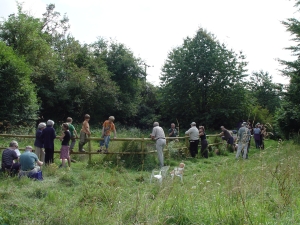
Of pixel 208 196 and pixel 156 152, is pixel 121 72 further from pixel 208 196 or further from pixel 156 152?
pixel 208 196

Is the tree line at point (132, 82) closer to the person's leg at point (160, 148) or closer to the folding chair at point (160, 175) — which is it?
the person's leg at point (160, 148)

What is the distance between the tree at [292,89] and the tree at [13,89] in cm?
1505

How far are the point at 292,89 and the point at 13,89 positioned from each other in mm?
15917

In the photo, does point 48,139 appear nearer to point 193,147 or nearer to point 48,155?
point 48,155

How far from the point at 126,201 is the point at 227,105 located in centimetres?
3001

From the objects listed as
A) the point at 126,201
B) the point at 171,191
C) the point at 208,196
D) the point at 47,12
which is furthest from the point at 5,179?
the point at 47,12

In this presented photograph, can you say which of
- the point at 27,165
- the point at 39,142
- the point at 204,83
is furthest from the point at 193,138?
the point at 204,83

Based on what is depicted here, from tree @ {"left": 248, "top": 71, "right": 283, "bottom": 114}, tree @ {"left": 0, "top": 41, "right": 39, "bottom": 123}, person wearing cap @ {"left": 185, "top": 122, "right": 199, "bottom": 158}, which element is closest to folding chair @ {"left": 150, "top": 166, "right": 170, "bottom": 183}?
person wearing cap @ {"left": 185, "top": 122, "right": 199, "bottom": 158}

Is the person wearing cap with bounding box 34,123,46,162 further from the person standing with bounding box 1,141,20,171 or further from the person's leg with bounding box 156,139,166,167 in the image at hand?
the person's leg with bounding box 156,139,166,167

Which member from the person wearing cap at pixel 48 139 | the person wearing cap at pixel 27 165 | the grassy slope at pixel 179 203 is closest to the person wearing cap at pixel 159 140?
the person wearing cap at pixel 48 139

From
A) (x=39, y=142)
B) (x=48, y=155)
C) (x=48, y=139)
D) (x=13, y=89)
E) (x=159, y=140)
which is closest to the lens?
(x=48, y=139)

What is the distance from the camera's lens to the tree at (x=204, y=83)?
33.9m

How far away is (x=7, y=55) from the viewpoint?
762 inches

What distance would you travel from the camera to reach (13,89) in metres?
19.4
